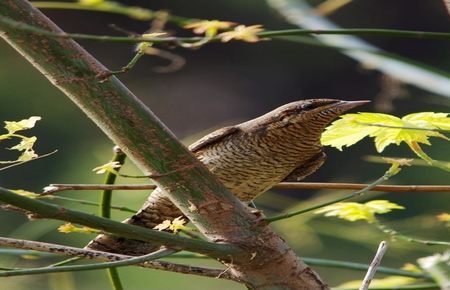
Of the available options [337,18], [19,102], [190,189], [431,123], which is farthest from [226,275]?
[337,18]

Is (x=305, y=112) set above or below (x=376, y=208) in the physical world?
above

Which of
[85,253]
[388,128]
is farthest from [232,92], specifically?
[85,253]

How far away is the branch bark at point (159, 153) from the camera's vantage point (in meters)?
0.59

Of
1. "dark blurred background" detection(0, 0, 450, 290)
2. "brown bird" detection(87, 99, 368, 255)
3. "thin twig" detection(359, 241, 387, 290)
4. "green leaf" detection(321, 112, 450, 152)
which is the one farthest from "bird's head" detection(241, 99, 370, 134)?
"dark blurred background" detection(0, 0, 450, 290)

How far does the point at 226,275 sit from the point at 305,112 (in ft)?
1.05

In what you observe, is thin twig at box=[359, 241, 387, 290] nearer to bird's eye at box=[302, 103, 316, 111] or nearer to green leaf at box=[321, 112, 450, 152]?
green leaf at box=[321, 112, 450, 152]

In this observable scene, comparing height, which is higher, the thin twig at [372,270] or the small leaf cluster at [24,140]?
the small leaf cluster at [24,140]

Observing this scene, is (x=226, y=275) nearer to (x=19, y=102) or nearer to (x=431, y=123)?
(x=431, y=123)

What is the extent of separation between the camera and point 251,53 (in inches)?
197

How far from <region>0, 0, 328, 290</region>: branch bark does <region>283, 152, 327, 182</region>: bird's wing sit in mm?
331

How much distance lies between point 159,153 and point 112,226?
0.10 m

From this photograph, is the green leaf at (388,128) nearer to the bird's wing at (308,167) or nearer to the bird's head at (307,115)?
the bird's head at (307,115)

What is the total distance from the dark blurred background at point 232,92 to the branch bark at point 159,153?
175 centimetres

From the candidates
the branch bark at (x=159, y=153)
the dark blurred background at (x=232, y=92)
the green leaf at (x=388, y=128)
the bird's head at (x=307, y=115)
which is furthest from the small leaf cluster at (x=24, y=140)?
the dark blurred background at (x=232, y=92)
